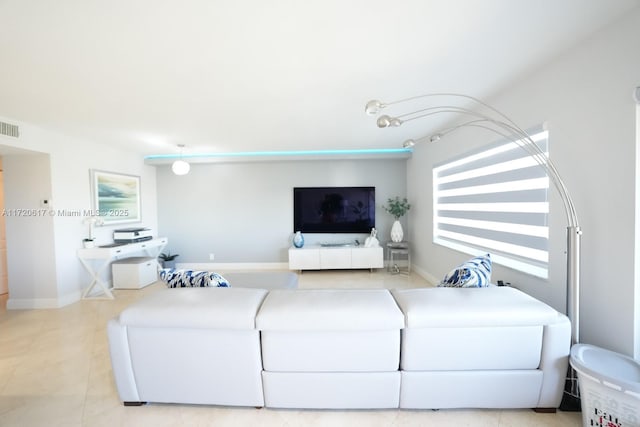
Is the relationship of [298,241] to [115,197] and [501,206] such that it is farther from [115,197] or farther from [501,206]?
[501,206]

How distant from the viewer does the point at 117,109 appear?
8.59ft

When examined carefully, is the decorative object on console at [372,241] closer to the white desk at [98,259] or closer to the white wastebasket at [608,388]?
the white wastebasket at [608,388]

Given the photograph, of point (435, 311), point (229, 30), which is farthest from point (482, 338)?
point (229, 30)

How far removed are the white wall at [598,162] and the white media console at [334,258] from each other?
2.79 meters

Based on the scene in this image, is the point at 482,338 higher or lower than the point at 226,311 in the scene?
lower

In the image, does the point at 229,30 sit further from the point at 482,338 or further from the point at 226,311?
the point at 482,338

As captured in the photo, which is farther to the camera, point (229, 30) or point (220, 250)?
point (220, 250)

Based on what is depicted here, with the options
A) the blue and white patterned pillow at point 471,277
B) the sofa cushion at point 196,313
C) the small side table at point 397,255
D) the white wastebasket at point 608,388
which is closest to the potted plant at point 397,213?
the small side table at point 397,255

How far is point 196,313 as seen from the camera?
4.80 ft

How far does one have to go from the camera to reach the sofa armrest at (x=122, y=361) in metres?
1.52

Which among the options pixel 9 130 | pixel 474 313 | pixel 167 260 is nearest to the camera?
pixel 474 313

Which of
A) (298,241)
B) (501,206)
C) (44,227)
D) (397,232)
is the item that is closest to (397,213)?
(397,232)

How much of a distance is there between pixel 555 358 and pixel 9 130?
5.19 metres

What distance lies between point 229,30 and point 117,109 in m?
1.91
